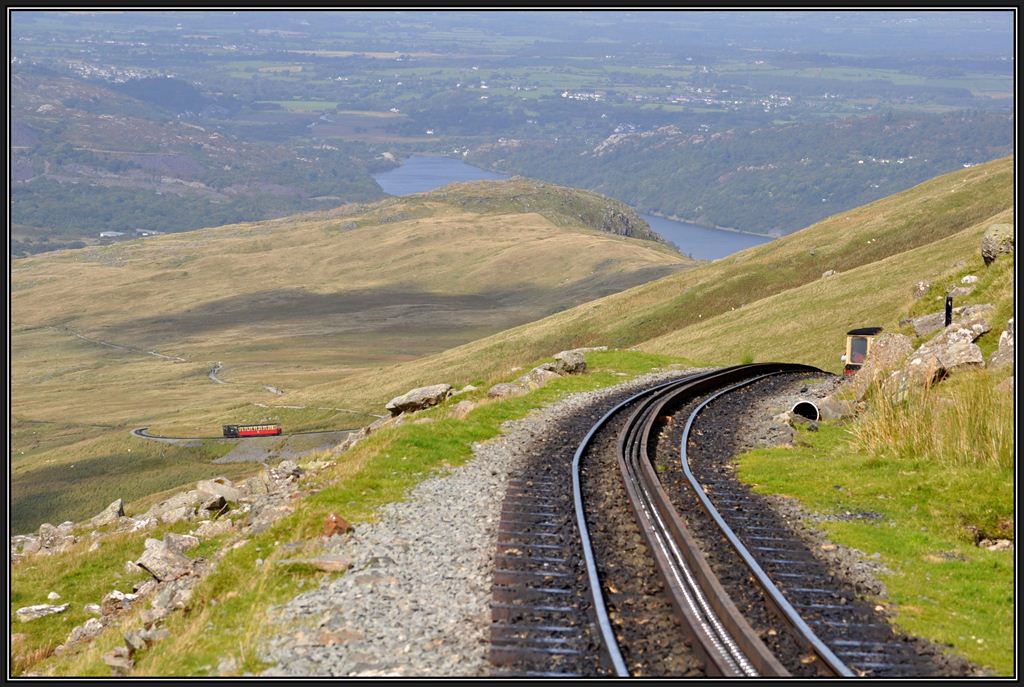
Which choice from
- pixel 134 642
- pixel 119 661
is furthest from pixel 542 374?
pixel 119 661

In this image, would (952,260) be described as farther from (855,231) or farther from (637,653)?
(637,653)

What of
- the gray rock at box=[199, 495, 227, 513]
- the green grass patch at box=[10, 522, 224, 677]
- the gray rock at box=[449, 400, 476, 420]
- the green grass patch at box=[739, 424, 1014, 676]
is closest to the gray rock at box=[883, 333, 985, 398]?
the green grass patch at box=[739, 424, 1014, 676]

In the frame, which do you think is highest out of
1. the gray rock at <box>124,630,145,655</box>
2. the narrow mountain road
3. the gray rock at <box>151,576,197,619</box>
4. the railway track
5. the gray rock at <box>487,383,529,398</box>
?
the railway track

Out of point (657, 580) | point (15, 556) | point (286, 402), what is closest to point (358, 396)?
point (286, 402)

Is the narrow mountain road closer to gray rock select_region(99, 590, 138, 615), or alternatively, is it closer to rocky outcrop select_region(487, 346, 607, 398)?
rocky outcrop select_region(487, 346, 607, 398)

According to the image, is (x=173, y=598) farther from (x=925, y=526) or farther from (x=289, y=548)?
(x=925, y=526)

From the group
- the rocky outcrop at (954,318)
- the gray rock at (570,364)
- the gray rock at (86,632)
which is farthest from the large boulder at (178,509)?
the rocky outcrop at (954,318)
